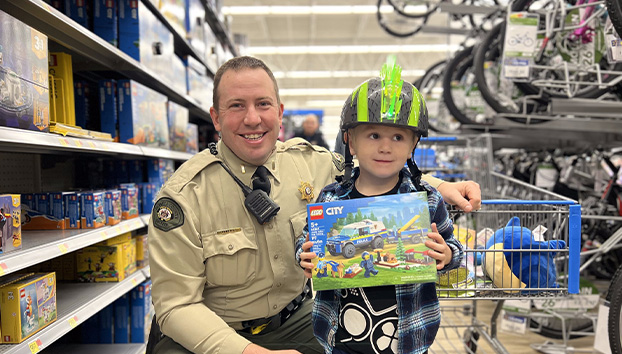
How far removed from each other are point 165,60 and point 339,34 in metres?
11.9

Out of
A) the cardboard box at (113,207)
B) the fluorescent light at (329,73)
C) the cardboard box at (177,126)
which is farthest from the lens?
the fluorescent light at (329,73)

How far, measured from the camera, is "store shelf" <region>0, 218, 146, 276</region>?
4.91 ft

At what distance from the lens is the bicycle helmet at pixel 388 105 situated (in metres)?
1.36

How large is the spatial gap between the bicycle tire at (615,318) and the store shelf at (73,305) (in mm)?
2443

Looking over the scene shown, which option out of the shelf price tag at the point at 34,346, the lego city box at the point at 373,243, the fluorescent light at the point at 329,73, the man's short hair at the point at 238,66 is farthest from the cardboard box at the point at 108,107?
the fluorescent light at the point at 329,73

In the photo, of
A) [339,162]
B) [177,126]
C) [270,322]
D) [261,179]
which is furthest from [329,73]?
[270,322]

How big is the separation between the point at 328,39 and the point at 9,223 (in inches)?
553

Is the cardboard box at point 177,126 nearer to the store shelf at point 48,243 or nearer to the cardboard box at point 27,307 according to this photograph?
the store shelf at point 48,243

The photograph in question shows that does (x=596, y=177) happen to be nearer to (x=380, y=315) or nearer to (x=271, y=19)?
(x=380, y=315)

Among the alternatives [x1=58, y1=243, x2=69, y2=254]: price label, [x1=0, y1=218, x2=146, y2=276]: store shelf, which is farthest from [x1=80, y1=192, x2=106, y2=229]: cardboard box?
[x1=58, y1=243, x2=69, y2=254]: price label

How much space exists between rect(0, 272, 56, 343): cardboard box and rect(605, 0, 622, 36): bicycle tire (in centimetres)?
282

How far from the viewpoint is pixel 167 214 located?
1.58 m

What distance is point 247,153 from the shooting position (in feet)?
5.64

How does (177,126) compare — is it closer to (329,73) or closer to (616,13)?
(616,13)
